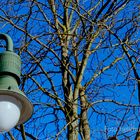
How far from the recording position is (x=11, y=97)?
94.0 inches

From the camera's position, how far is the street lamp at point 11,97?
2.32 metres

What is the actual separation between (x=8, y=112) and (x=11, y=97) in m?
0.10

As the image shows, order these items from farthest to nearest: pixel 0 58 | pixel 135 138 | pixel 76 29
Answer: pixel 76 29
pixel 135 138
pixel 0 58

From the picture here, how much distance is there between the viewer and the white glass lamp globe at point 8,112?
7.55 ft

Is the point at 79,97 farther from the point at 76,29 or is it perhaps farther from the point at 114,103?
the point at 76,29

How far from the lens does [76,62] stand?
5.36 m

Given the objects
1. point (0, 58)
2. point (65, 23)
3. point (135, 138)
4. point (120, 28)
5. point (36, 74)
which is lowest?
point (0, 58)

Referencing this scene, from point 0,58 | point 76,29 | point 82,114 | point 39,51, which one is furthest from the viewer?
point 76,29

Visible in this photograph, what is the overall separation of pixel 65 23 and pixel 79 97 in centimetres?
130

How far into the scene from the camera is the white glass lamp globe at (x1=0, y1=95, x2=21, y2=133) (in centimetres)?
230

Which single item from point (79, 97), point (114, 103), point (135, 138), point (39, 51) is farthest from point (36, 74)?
point (135, 138)

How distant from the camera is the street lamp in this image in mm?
2320

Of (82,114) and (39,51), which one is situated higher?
(39,51)

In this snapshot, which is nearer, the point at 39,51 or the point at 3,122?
the point at 3,122
